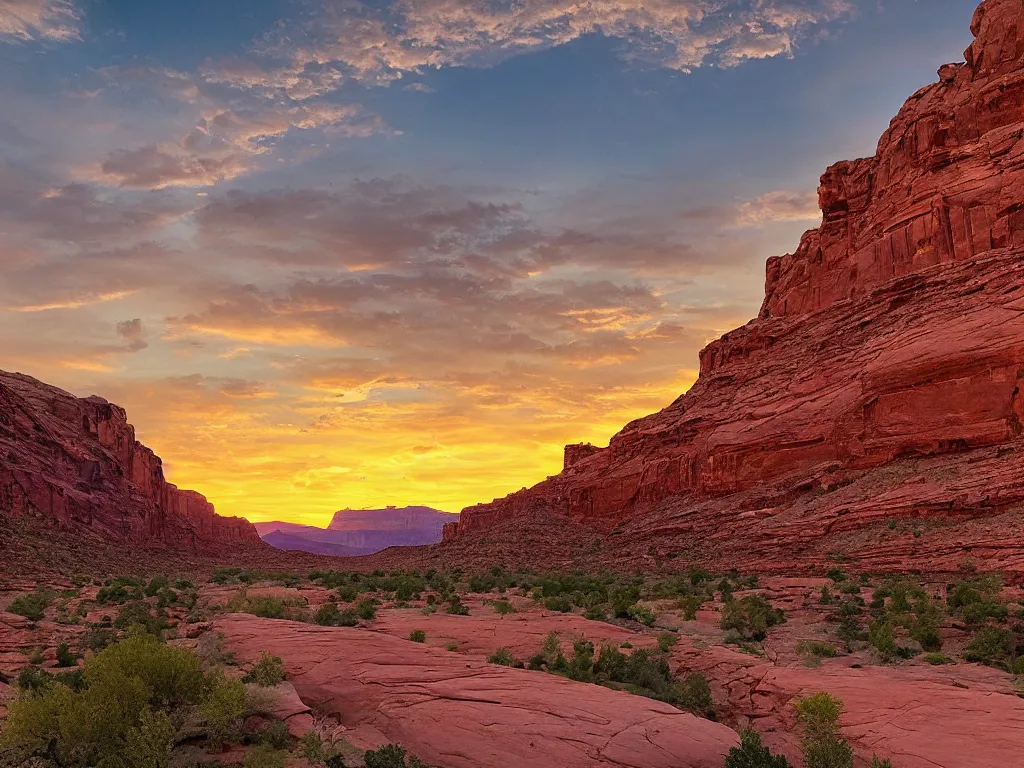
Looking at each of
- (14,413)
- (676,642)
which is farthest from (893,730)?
(14,413)

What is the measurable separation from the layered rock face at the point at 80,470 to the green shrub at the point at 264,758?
6164 cm

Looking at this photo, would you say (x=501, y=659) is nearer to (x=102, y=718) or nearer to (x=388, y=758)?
(x=388, y=758)

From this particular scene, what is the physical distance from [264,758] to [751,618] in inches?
625

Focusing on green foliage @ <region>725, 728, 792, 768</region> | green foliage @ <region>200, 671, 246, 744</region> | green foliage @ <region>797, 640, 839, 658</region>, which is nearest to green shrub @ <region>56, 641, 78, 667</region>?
green foliage @ <region>200, 671, 246, 744</region>

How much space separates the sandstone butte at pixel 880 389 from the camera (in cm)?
3491

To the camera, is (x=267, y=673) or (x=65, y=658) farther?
(x=65, y=658)

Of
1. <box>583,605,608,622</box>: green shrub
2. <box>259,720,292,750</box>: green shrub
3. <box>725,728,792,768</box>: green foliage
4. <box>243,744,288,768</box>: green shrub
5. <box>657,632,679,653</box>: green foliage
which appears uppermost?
<box>583,605,608,622</box>: green shrub

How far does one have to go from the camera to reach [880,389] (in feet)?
139

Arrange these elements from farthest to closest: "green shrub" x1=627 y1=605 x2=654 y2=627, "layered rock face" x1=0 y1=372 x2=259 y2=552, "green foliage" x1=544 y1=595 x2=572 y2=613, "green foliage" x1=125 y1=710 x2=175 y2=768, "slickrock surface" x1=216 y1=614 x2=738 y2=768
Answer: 1. "layered rock face" x1=0 y1=372 x2=259 y2=552
2. "green foliage" x1=544 y1=595 x2=572 y2=613
3. "green shrub" x1=627 y1=605 x2=654 y2=627
4. "slickrock surface" x1=216 y1=614 x2=738 y2=768
5. "green foliage" x1=125 y1=710 x2=175 y2=768

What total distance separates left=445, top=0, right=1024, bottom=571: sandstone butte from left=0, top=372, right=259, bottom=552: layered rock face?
4125cm

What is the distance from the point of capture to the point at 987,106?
177 feet

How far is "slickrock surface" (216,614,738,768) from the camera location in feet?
33.5

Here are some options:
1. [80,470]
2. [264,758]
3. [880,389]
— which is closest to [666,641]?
[264,758]

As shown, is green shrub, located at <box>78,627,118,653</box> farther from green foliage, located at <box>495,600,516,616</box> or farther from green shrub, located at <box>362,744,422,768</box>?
green foliage, located at <box>495,600,516,616</box>
